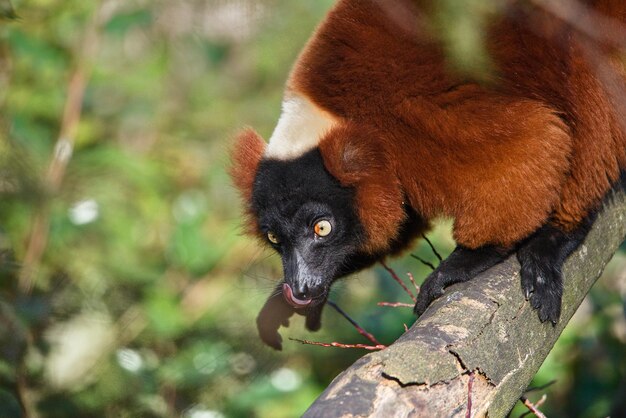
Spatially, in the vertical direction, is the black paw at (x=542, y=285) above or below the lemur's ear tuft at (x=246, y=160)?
above

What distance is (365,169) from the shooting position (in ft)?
10.4

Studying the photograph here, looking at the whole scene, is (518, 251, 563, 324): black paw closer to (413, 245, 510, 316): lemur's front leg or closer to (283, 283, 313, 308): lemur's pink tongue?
(413, 245, 510, 316): lemur's front leg

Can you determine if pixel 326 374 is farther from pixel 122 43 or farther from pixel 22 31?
pixel 122 43

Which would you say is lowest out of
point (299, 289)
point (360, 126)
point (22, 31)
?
point (22, 31)

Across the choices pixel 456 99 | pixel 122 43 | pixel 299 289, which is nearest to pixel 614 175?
pixel 456 99

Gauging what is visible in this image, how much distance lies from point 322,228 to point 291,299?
351 mm

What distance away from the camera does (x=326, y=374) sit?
5.09m

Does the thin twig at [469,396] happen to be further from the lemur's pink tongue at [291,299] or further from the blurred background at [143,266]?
the blurred background at [143,266]

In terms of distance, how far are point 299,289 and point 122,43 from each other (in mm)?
4772

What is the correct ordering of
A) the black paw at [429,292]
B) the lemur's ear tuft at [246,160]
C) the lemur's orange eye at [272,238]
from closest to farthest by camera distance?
the black paw at [429,292], the lemur's orange eye at [272,238], the lemur's ear tuft at [246,160]

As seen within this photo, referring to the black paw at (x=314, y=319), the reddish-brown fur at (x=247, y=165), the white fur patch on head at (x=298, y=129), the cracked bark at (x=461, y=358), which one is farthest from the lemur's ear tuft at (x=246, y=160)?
the cracked bark at (x=461, y=358)

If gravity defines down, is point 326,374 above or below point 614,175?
below

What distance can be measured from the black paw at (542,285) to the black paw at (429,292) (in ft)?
1.03

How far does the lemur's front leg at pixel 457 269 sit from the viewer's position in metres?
2.97
